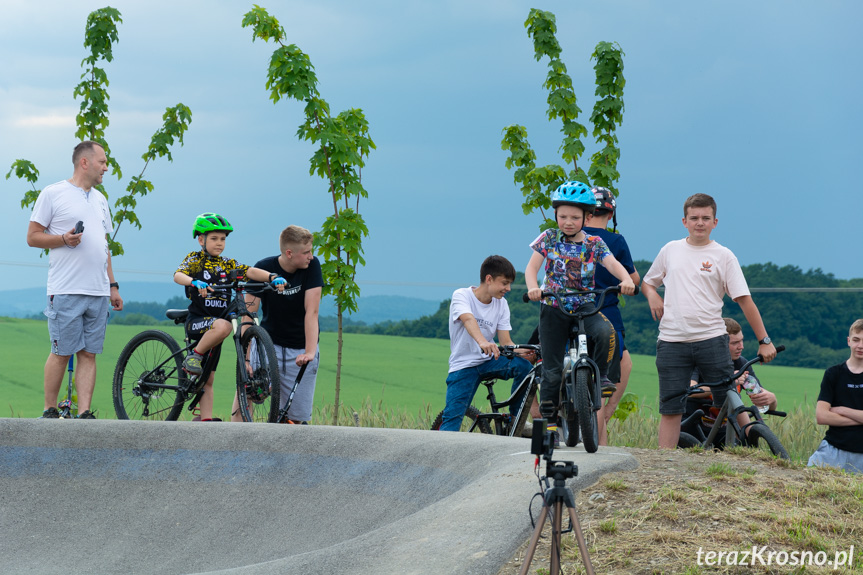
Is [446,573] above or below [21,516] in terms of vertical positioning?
above

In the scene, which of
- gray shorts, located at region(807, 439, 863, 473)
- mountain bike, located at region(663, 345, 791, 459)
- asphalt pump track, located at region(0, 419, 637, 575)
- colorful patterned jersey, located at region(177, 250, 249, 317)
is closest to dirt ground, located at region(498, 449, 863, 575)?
asphalt pump track, located at region(0, 419, 637, 575)

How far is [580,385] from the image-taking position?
5.14m

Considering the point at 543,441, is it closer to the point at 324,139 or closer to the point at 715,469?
the point at 715,469

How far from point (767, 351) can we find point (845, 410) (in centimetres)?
96

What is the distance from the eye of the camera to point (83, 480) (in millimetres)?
6488

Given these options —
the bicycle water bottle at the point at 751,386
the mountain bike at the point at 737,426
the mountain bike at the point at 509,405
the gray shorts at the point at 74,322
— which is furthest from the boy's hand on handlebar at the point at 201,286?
the bicycle water bottle at the point at 751,386

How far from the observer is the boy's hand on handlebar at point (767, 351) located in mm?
5734

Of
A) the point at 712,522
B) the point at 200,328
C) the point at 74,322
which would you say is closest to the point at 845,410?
the point at 712,522

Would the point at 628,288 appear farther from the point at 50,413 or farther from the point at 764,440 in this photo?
the point at 50,413

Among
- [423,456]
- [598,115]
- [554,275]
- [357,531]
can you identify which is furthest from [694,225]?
[598,115]

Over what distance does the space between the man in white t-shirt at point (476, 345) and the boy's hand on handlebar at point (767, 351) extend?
191cm

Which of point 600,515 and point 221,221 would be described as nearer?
point 600,515

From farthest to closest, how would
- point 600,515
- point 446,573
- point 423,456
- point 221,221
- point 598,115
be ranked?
point 598,115, point 221,221, point 423,456, point 600,515, point 446,573

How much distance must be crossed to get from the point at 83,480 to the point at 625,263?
4375mm
